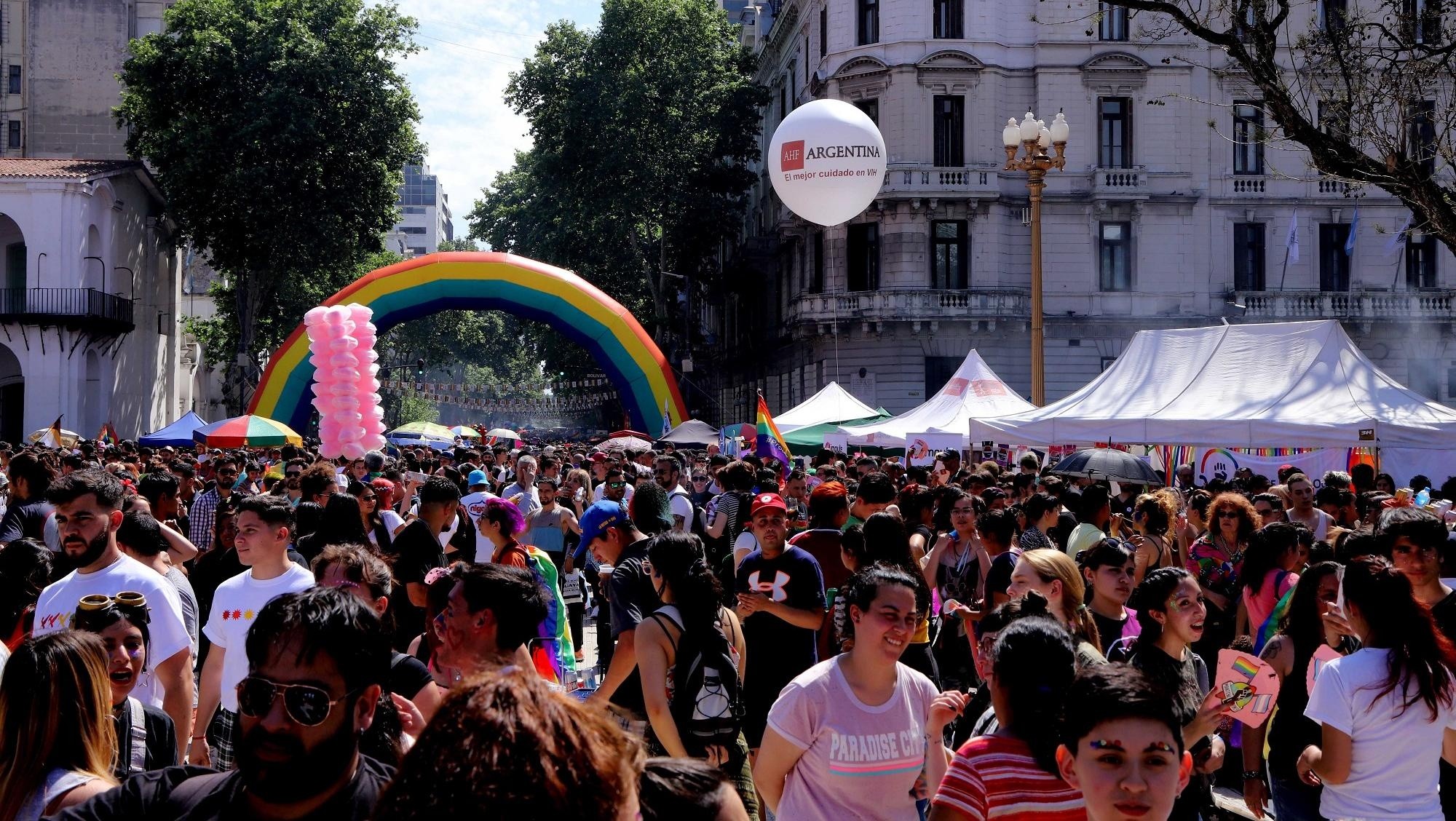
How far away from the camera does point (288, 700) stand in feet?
8.82

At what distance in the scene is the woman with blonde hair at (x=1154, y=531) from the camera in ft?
28.2

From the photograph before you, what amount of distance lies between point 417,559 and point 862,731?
3.59 metres

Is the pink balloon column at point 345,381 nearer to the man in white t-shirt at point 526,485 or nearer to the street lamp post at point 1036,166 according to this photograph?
the man in white t-shirt at point 526,485

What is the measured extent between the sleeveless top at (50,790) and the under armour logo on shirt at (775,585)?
3576 millimetres

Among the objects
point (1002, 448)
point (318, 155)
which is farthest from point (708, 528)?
point (318, 155)

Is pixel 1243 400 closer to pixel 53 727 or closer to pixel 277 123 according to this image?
pixel 53 727

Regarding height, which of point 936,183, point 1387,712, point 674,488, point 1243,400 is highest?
A: point 936,183

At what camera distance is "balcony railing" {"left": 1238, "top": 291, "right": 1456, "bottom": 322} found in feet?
117

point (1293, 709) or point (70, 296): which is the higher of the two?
point (70, 296)

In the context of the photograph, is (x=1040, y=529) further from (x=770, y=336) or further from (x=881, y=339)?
(x=770, y=336)

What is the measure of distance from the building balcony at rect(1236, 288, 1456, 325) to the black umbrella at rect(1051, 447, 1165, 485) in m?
23.4

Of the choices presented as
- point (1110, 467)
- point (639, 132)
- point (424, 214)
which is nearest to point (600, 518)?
point (1110, 467)

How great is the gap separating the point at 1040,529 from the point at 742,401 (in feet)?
142

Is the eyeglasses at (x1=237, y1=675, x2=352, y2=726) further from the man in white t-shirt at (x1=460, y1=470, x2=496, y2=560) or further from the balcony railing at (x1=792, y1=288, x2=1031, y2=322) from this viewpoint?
the balcony railing at (x1=792, y1=288, x2=1031, y2=322)
